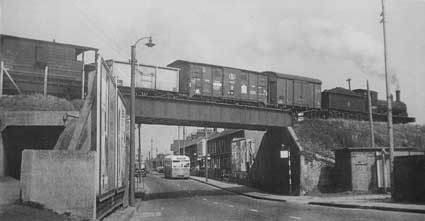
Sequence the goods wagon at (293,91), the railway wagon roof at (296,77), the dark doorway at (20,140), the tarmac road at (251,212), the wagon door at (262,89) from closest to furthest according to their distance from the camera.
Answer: the tarmac road at (251,212), the dark doorway at (20,140), the wagon door at (262,89), the goods wagon at (293,91), the railway wagon roof at (296,77)

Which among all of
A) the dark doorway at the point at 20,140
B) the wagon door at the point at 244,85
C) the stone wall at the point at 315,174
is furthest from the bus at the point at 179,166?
the dark doorway at the point at 20,140

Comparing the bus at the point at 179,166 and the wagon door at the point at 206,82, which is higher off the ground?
the wagon door at the point at 206,82

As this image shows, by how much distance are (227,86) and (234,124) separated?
18.1ft

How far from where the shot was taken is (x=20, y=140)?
2595 centimetres

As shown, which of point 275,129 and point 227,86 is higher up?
point 227,86

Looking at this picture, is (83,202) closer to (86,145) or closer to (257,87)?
(86,145)

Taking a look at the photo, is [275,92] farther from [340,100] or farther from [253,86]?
[340,100]

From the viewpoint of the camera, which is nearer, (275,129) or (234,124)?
(234,124)

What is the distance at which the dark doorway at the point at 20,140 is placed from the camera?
2519 cm

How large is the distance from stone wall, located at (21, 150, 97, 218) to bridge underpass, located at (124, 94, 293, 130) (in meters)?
16.1

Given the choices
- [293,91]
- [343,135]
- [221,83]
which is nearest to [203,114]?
[221,83]

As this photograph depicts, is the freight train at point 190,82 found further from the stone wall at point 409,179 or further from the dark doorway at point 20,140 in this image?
the stone wall at point 409,179

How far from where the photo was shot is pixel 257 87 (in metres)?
40.1

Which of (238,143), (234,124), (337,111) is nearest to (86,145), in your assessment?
(234,124)
